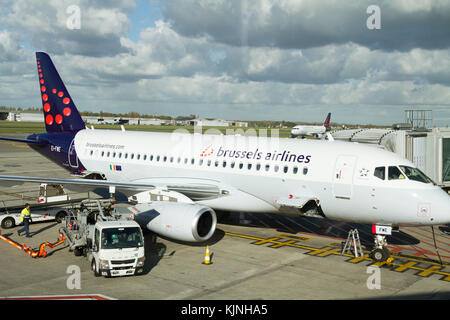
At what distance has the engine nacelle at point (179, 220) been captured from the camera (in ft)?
60.1

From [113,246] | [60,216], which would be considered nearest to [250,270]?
[113,246]

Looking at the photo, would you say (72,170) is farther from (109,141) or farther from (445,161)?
(445,161)

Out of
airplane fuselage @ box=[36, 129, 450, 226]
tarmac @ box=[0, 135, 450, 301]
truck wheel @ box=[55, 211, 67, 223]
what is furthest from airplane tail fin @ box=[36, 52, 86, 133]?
tarmac @ box=[0, 135, 450, 301]

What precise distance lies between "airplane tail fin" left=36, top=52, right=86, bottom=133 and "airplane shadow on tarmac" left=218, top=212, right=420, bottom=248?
522 inches

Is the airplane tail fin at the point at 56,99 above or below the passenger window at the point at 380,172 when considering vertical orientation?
above

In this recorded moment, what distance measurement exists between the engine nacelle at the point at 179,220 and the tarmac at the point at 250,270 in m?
0.89

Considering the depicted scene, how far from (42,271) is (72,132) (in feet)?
52.0

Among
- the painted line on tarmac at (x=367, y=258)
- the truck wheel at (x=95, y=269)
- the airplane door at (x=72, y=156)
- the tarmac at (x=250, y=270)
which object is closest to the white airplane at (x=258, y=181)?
the painted line on tarmac at (x=367, y=258)

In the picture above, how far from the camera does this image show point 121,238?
1567cm

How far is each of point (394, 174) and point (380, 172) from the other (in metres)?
0.55

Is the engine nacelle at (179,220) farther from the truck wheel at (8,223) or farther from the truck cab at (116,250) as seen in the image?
the truck wheel at (8,223)

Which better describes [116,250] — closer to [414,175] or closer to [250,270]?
[250,270]
